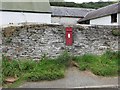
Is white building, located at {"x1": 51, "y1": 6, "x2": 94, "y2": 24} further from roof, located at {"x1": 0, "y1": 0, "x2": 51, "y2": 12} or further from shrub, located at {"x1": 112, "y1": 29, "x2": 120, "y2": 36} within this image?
shrub, located at {"x1": 112, "y1": 29, "x2": 120, "y2": 36}

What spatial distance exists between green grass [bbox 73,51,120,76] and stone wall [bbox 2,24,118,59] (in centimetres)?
48

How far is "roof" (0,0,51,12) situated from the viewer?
797 inches

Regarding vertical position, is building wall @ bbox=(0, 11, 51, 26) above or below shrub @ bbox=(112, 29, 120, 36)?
above

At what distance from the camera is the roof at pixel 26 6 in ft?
66.4

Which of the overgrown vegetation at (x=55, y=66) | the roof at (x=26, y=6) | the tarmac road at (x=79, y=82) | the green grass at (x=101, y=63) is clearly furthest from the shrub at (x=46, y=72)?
the roof at (x=26, y=6)

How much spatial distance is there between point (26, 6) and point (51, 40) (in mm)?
9795

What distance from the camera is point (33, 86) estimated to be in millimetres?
8875

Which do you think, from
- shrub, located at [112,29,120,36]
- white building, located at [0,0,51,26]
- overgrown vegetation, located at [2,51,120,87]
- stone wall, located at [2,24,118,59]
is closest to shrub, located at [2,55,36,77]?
overgrown vegetation, located at [2,51,120,87]

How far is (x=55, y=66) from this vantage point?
36.1ft

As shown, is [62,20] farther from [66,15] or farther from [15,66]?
[15,66]

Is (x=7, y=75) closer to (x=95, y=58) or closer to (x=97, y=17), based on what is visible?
(x=95, y=58)

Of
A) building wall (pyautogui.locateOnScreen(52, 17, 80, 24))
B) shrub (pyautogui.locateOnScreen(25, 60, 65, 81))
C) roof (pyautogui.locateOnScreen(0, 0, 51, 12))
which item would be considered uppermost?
roof (pyautogui.locateOnScreen(0, 0, 51, 12))

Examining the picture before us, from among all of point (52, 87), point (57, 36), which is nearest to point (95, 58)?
point (57, 36)

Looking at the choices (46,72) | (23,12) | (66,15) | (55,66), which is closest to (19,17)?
(23,12)
